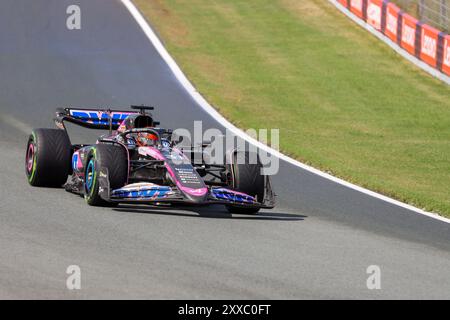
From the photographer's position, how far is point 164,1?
101ft

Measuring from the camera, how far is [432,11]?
2578 centimetres

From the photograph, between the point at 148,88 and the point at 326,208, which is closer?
the point at 326,208

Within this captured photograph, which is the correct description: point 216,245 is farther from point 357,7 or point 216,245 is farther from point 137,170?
point 357,7

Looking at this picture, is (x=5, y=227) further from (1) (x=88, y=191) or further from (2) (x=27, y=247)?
(1) (x=88, y=191)

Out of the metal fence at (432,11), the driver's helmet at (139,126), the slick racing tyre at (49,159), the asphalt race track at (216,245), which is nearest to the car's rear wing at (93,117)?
the driver's helmet at (139,126)

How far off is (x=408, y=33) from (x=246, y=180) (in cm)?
1453

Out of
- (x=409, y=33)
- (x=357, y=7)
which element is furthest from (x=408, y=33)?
(x=357, y=7)

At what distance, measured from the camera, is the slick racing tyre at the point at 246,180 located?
492 inches

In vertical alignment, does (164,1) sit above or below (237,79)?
above

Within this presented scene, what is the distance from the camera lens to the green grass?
1680 cm

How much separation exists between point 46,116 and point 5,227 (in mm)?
8277

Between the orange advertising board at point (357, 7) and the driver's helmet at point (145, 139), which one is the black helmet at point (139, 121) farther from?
the orange advertising board at point (357, 7)

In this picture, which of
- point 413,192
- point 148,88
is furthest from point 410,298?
point 148,88

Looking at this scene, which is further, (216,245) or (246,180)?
(246,180)
